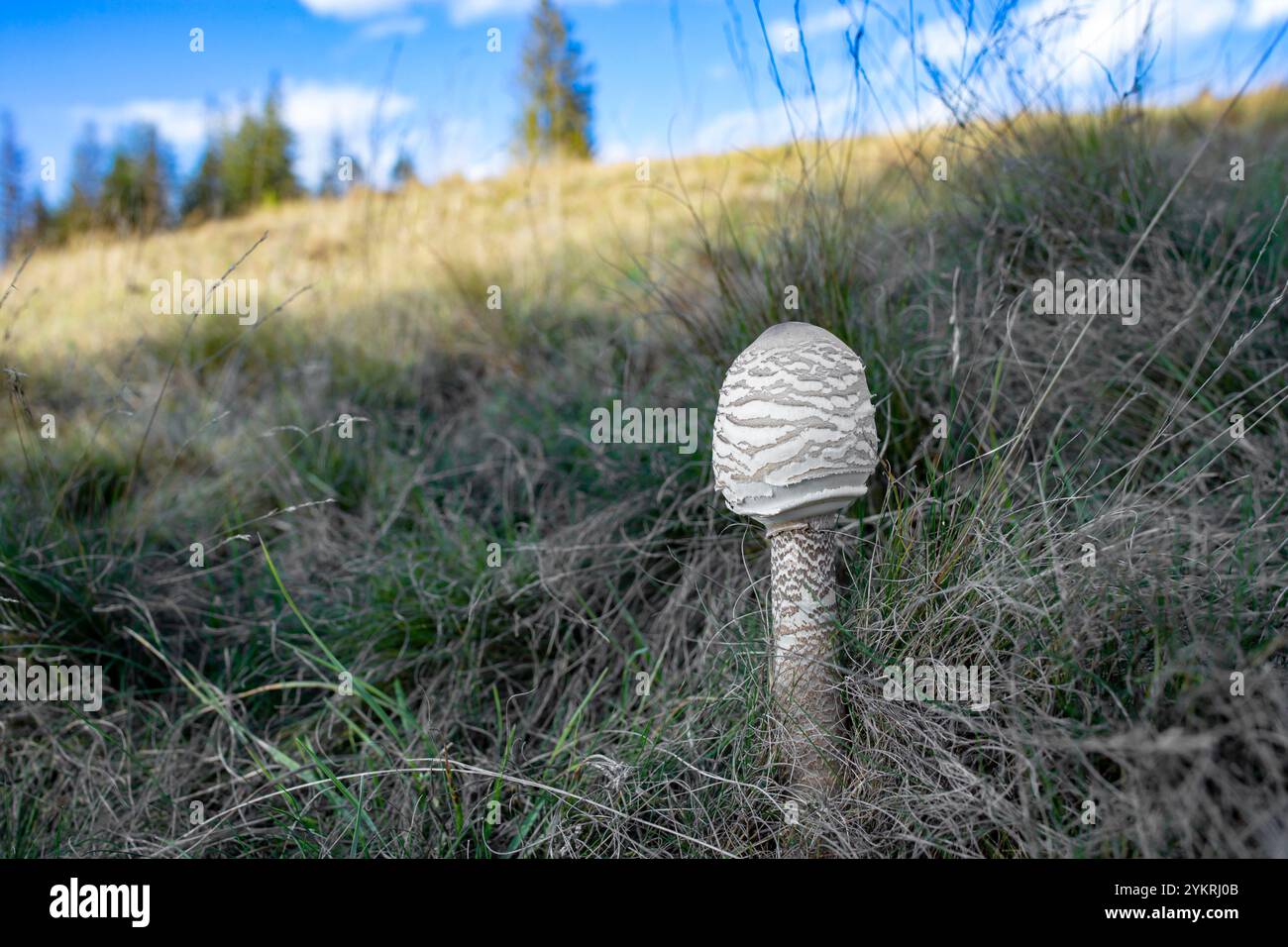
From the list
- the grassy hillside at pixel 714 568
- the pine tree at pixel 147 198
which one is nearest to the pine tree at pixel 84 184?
the pine tree at pixel 147 198

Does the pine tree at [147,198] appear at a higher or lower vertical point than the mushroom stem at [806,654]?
higher

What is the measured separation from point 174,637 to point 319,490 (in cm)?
78

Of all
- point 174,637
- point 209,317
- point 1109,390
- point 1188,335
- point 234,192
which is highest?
point 234,192

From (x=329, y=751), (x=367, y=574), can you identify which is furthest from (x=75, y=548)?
(x=329, y=751)

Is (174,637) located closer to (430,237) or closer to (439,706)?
(439,706)

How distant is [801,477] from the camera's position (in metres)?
1.52

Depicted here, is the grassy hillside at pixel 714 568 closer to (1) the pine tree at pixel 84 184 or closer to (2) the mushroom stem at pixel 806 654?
(2) the mushroom stem at pixel 806 654

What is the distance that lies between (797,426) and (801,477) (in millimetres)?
98

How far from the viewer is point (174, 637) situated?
254cm

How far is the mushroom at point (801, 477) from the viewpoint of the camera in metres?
1.51

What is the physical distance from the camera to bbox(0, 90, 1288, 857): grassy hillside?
1582 mm

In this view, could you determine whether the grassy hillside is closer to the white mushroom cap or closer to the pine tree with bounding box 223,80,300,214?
the white mushroom cap

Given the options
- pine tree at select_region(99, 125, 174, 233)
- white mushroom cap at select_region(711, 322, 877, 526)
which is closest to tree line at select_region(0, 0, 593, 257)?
pine tree at select_region(99, 125, 174, 233)
